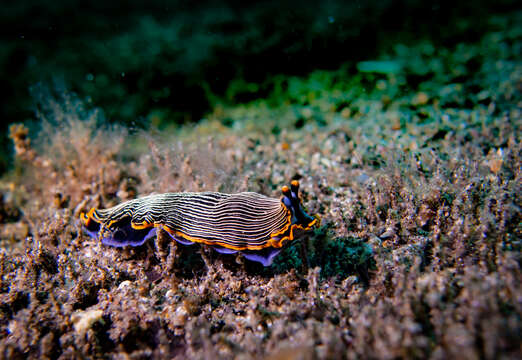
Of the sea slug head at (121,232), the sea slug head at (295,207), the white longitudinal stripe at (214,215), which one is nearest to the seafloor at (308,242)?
the sea slug head at (121,232)

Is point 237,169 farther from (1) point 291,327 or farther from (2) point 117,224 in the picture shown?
(1) point 291,327

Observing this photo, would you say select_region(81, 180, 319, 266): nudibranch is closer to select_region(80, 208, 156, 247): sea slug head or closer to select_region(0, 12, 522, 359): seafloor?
select_region(80, 208, 156, 247): sea slug head

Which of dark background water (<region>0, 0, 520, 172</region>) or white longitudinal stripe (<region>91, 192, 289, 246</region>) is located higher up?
dark background water (<region>0, 0, 520, 172</region>)

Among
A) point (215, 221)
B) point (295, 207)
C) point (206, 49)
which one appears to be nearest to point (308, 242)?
point (295, 207)

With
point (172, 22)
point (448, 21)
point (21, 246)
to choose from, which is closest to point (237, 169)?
point (21, 246)

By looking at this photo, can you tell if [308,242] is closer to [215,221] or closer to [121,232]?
[215,221]

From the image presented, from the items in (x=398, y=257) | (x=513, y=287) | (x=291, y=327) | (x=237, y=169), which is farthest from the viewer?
(x=237, y=169)

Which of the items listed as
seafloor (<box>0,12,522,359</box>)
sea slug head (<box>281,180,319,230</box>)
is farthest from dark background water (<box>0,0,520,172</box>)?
sea slug head (<box>281,180,319,230</box>)

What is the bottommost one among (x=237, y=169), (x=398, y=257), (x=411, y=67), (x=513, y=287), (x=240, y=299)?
(x=240, y=299)
